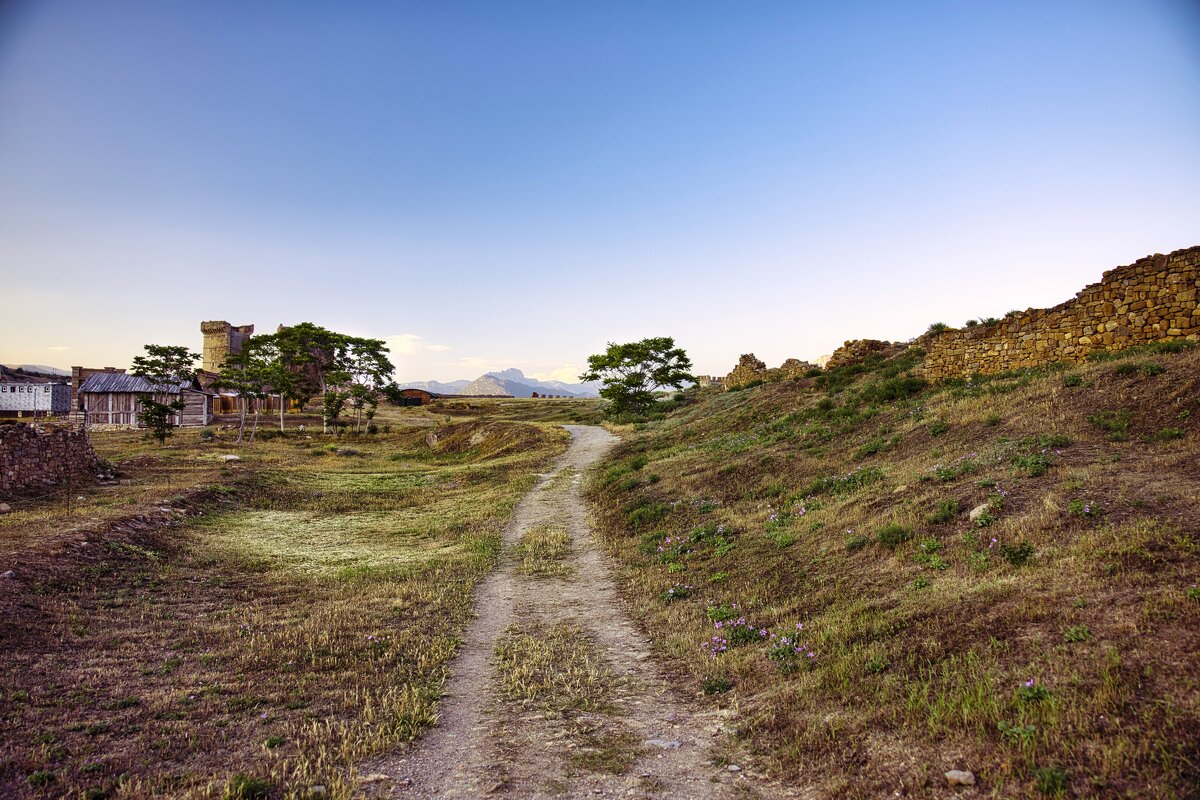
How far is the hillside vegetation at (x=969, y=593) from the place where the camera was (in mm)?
4133

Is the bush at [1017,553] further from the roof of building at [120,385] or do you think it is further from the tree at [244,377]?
the roof of building at [120,385]

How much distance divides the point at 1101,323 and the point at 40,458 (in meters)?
33.9

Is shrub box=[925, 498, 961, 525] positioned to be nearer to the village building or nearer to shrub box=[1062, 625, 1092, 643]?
shrub box=[1062, 625, 1092, 643]

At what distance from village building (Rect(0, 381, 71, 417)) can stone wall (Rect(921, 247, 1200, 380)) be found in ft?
287

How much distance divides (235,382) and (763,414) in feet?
146

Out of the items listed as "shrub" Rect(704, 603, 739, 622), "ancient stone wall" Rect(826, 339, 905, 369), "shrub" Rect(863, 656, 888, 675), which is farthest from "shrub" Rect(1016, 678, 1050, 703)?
"ancient stone wall" Rect(826, 339, 905, 369)

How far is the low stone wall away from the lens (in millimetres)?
17141

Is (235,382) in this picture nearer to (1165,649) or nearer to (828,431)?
(828,431)

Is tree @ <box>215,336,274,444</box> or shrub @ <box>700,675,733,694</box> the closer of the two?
shrub @ <box>700,675,733,694</box>

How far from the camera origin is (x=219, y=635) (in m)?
8.25

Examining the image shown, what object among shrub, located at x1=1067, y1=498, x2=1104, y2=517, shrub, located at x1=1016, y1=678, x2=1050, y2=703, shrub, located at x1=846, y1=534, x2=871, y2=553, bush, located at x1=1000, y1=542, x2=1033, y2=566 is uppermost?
shrub, located at x1=1067, y1=498, x2=1104, y2=517

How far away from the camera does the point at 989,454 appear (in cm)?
1098

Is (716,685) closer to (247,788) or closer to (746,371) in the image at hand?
(247,788)

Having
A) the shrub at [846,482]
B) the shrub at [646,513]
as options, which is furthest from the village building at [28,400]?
the shrub at [846,482]
